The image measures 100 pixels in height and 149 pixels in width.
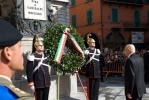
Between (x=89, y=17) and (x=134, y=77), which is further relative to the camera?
(x=89, y=17)

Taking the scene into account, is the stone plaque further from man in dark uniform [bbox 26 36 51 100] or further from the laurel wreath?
man in dark uniform [bbox 26 36 51 100]

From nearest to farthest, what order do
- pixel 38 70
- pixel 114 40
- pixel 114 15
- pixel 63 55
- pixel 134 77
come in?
1. pixel 134 77
2. pixel 38 70
3. pixel 63 55
4. pixel 114 40
5. pixel 114 15

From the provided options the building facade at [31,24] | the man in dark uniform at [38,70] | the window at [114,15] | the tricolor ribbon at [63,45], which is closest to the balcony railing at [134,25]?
the window at [114,15]

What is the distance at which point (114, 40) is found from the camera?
1080 inches

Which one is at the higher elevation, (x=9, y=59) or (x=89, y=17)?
(x=89, y=17)

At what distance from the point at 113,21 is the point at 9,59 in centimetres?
2731

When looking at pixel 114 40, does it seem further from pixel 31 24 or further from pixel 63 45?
pixel 63 45

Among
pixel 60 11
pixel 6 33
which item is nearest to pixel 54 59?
pixel 60 11

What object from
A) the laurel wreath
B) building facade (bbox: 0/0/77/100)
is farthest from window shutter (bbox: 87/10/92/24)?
the laurel wreath

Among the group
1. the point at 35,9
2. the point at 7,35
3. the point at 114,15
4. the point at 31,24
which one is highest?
the point at 114,15

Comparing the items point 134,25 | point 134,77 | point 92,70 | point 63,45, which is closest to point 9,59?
point 134,77

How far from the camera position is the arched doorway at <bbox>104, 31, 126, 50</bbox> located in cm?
2691

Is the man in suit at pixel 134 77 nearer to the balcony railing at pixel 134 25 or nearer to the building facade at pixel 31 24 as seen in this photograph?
the building facade at pixel 31 24

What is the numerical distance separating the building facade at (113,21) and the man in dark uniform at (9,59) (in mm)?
24956
